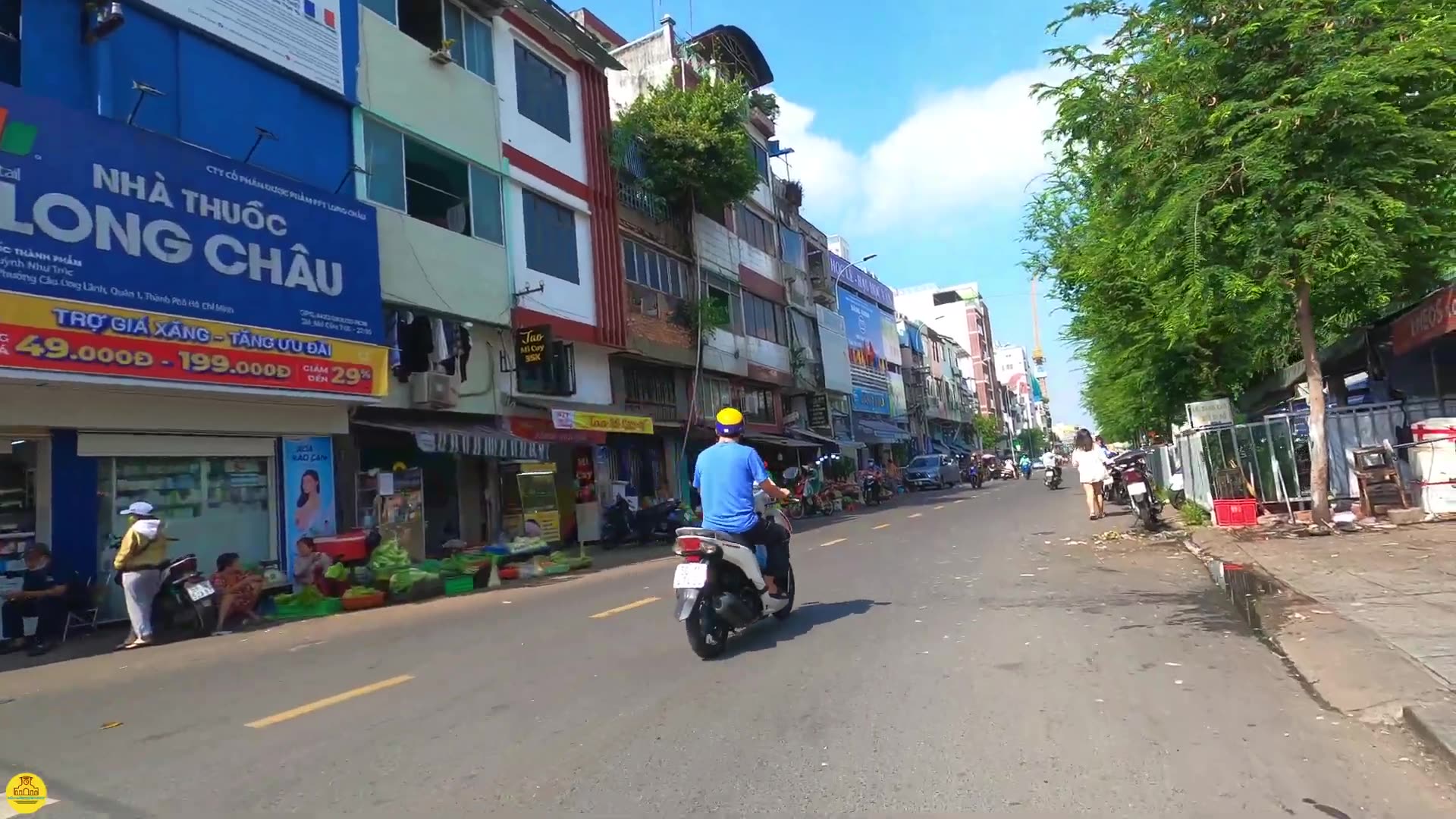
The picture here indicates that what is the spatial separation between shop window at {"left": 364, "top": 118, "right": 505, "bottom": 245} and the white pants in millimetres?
8222

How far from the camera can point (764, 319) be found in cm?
3509

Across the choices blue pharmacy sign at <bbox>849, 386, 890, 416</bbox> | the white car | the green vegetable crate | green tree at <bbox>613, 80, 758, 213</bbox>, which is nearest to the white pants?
the green vegetable crate

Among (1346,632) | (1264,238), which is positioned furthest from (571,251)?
(1346,632)

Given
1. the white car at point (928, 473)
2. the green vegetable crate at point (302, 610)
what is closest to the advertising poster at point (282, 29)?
the green vegetable crate at point (302, 610)

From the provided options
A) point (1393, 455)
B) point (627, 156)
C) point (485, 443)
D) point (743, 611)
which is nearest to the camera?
point (743, 611)

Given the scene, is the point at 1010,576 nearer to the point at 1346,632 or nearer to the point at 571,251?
the point at 1346,632

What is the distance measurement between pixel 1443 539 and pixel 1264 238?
3.88 metres

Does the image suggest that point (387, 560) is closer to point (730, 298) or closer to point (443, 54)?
point (443, 54)

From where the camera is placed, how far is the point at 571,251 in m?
22.1

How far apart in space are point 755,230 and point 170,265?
25.6 meters

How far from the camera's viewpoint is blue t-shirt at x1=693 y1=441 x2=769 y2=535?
7.13m

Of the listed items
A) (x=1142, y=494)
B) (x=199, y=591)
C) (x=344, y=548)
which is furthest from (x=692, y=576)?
(x=1142, y=494)

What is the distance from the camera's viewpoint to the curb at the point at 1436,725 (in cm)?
405

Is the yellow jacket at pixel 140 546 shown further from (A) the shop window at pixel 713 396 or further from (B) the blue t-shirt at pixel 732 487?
(A) the shop window at pixel 713 396
